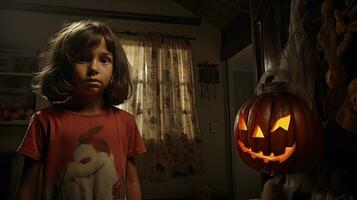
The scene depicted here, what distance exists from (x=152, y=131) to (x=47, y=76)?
72.5 inches

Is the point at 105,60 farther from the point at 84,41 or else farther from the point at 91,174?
the point at 91,174

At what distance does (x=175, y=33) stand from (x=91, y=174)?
2.36 meters

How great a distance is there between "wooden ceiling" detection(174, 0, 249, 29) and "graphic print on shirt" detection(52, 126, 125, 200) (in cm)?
209

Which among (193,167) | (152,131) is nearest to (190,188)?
(193,167)

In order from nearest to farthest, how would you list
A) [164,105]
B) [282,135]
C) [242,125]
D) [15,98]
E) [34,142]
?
[34,142], [282,135], [242,125], [15,98], [164,105]

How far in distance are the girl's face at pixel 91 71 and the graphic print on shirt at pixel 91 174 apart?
0.09 metres

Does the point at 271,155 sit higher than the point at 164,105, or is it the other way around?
the point at 164,105

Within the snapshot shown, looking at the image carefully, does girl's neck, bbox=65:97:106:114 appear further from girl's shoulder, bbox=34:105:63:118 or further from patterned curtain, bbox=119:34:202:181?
patterned curtain, bbox=119:34:202:181

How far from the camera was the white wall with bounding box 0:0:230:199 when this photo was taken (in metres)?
2.47

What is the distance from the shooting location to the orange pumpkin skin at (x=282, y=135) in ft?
2.99

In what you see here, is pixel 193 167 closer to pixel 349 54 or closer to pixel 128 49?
pixel 128 49

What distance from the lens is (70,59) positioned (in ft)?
2.01

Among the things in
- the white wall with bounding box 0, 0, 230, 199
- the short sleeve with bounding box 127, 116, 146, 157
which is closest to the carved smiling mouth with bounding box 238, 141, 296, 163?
the short sleeve with bounding box 127, 116, 146, 157

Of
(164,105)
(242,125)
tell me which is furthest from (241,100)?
(242,125)
